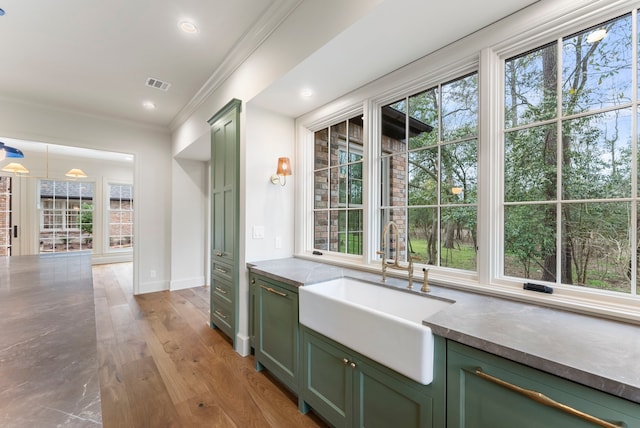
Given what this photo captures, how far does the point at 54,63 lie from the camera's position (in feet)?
9.04

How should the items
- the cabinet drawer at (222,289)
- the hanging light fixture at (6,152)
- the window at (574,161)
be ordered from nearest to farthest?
1. the window at (574,161)
2. the hanging light fixture at (6,152)
3. the cabinet drawer at (222,289)

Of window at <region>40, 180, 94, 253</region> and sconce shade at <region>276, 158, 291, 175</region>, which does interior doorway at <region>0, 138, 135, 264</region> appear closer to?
window at <region>40, 180, 94, 253</region>

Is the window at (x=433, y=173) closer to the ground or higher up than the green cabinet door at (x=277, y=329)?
higher up

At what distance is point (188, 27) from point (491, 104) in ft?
7.75

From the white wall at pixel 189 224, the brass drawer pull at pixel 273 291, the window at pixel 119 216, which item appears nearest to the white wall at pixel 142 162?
the white wall at pixel 189 224

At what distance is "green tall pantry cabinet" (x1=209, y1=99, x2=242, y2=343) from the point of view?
2.69 m

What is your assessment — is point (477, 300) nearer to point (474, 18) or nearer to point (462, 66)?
point (462, 66)

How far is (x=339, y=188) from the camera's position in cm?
273

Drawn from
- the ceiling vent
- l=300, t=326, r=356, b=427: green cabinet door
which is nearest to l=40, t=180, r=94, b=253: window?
the ceiling vent

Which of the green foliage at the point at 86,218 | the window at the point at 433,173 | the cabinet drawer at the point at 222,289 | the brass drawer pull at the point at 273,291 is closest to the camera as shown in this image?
the window at the point at 433,173

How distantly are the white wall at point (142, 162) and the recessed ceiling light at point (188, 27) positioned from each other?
2825mm

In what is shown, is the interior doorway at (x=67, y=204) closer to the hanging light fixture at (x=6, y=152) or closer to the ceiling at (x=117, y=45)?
the ceiling at (x=117, y=45)

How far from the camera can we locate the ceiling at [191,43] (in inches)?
62.4

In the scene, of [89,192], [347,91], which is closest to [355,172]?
[347,91]
